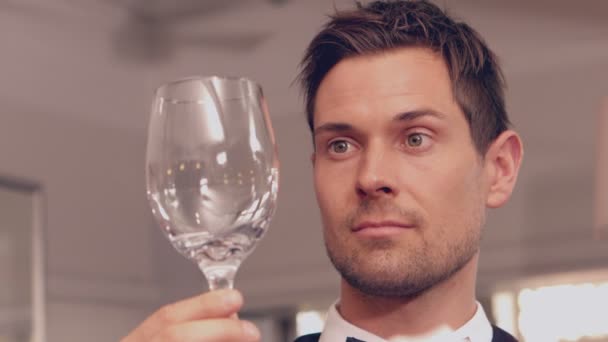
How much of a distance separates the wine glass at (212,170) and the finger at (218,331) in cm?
5

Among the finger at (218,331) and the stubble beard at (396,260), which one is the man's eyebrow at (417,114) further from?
the finger at (218,331)

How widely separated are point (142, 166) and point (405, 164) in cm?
283

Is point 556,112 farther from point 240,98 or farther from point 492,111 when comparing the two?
point 240,98

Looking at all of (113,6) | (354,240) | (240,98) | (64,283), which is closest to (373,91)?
(354,240)

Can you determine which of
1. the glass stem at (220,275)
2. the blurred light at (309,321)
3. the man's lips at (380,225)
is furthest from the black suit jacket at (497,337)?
the blurred light at (309,321)

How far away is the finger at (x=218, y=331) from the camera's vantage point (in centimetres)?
74

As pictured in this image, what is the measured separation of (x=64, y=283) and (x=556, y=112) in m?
1.87

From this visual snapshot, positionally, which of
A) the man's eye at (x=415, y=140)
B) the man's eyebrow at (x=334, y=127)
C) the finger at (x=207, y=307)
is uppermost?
the man's eyebrow at (x=334, y=127)

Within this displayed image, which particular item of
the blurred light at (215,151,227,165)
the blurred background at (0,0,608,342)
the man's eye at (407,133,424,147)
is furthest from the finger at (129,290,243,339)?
the blurred background at (0,0,608,342)

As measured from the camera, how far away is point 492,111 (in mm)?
1553

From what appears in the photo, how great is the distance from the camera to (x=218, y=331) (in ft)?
2.43

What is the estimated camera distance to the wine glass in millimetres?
776

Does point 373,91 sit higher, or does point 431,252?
point 373,91

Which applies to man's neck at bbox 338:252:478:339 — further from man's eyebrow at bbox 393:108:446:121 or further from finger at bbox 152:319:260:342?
finger at bbox 152:319:260:342
